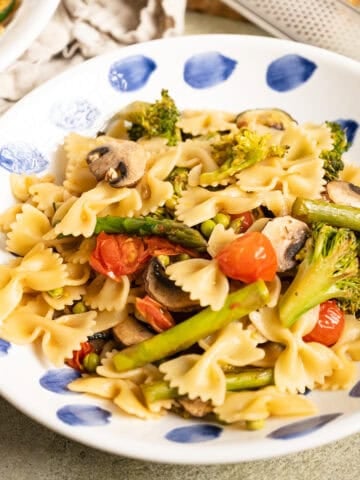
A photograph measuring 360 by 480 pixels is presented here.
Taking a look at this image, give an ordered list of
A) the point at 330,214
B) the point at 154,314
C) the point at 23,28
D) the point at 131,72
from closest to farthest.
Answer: the point at 154,314
the point at 330,214
the point at 23,28
the point at 131,72

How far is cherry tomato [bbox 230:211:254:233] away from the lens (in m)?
4.49

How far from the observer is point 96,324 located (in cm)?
434

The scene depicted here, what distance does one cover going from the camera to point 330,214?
4.34m

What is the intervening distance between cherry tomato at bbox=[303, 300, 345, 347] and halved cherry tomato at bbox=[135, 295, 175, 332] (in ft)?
2.47

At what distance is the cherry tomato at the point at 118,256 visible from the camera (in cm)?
429

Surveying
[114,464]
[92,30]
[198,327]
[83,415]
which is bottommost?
[114,464]

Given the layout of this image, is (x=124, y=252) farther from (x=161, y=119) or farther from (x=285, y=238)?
(x=161, y=119)

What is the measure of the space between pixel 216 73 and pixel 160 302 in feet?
6.65

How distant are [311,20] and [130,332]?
12.1ft

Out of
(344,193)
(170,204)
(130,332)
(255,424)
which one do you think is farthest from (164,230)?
(255,424)

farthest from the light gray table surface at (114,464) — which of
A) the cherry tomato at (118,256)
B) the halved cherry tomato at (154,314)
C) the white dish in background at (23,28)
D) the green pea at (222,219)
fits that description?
the white dish in background at (23,28)

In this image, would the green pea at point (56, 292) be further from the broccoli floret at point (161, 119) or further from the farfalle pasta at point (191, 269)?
the broccoli floret at point (161, 119)

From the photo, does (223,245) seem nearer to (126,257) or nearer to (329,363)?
(126,257)

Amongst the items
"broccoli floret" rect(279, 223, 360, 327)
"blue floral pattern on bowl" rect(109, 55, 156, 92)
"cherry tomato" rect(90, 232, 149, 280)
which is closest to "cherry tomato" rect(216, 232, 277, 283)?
"broccoli floret" rect(279, 223, 360, 327)
